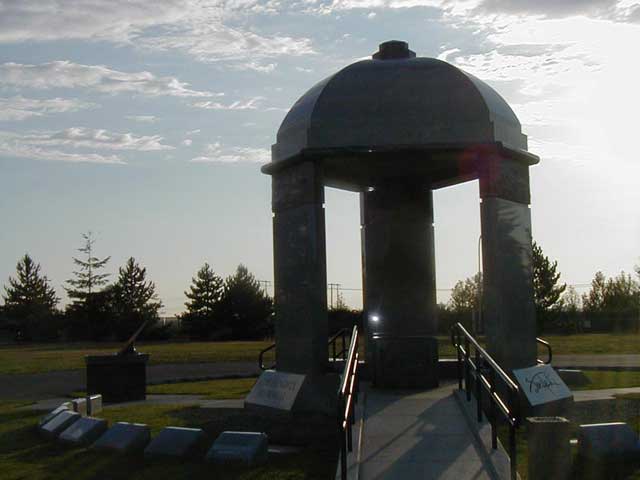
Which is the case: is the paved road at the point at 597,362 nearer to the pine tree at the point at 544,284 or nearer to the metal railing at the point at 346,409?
the metal railing at the point at 346,409

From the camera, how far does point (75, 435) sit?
1102 cm

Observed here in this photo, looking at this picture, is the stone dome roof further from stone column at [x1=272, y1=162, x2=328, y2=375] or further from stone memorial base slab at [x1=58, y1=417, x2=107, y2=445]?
stone memorial base slab at [x1=58, y1=417, x2=107, y2=445]

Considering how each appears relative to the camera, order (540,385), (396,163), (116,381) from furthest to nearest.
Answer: (116,381) < (396,163) < (540,385)

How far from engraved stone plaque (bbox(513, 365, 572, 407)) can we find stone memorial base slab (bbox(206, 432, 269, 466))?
3956mm

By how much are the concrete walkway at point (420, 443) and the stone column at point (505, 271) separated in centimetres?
129

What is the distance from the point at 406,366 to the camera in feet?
44.2

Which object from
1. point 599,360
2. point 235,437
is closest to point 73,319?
point 599,360

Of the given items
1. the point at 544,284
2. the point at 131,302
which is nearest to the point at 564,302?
the point at 544,284

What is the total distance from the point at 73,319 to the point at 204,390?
204ft

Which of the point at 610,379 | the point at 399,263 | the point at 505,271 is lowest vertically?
the point at 610,379

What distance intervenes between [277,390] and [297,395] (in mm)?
522

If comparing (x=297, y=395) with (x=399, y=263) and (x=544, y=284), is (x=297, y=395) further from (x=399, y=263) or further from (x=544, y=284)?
(x=544, y=284)

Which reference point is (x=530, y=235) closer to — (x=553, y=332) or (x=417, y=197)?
(x=417, y=197)

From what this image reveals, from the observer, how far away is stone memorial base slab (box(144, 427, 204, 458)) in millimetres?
9617
